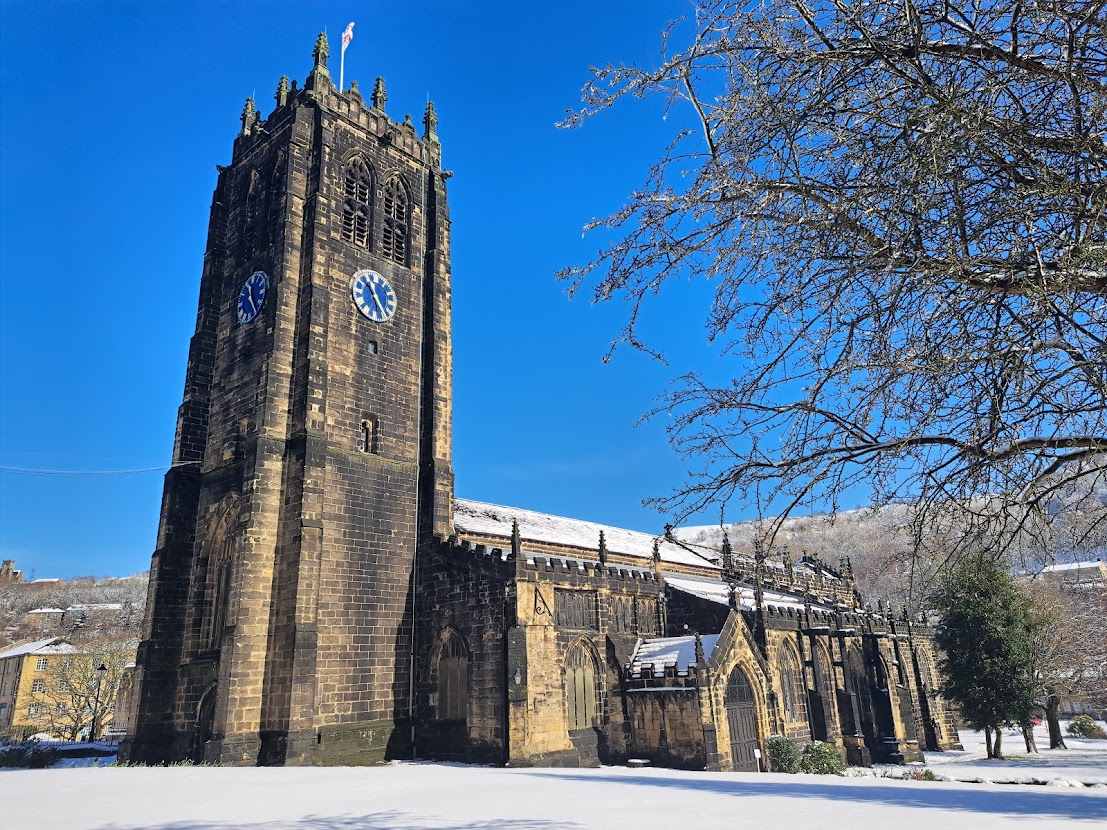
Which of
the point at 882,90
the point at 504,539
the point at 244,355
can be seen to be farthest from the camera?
the point at 504,539

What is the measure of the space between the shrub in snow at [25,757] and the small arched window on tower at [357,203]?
21.6 metres

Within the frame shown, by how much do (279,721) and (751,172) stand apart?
22595mm

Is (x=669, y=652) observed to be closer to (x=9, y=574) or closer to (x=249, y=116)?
(x=249, y=116)

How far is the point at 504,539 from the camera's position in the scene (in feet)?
102

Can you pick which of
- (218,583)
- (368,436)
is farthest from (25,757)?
(368,436)

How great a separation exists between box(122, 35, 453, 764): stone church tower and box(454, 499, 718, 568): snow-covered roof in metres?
3.95

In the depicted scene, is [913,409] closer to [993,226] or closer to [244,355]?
[993,226]

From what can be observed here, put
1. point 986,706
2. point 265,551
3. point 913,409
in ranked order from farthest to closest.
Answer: point 986,706 < point 265,551 < point 913,409

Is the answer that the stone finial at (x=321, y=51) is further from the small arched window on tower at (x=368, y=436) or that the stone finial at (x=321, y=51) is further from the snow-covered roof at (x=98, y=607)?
the snow-covered roof at (x=98, y=607)

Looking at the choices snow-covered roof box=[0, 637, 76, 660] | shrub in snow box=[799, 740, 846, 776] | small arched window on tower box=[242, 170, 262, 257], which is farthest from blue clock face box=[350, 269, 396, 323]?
snow-covered roof box=[0, 637, 76, 660]

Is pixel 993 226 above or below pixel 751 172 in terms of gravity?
below

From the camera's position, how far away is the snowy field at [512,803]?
8203mm

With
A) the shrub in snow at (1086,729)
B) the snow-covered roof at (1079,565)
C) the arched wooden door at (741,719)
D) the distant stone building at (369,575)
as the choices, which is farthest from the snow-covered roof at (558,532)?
the shrub in snow at (1086,729)

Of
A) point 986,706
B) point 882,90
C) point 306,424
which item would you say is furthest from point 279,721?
point 986,706
